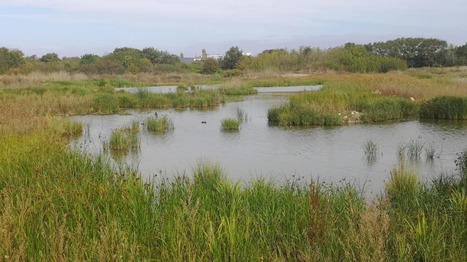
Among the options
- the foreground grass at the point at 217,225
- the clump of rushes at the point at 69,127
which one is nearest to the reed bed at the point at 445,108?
the clump of rushes at the point at 69,127

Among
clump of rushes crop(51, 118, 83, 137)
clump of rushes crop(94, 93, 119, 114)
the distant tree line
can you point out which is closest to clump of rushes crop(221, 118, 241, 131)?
clump of rushes crop(51, 118, 83, 137)

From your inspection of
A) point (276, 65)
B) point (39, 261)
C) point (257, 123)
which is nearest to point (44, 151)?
point (39, 261)

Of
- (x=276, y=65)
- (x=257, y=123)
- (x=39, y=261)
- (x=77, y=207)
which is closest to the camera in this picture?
(x=39, y=261)

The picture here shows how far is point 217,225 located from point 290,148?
7445mm

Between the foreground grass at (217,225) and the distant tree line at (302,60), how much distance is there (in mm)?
46641

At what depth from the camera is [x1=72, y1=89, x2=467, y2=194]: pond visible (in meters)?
8.38

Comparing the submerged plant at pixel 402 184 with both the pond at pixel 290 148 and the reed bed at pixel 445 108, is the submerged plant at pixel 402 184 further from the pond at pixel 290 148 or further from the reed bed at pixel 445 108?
the reed bed at pixel 445 108

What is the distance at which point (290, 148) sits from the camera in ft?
36.9

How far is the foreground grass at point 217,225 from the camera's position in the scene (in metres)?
3.18

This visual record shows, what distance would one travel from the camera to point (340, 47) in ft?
214

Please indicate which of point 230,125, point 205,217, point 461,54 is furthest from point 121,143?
point 461,54

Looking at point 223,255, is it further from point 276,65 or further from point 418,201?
point 276,65

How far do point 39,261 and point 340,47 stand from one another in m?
65.3

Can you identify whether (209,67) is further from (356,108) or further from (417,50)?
A: (356,108)
